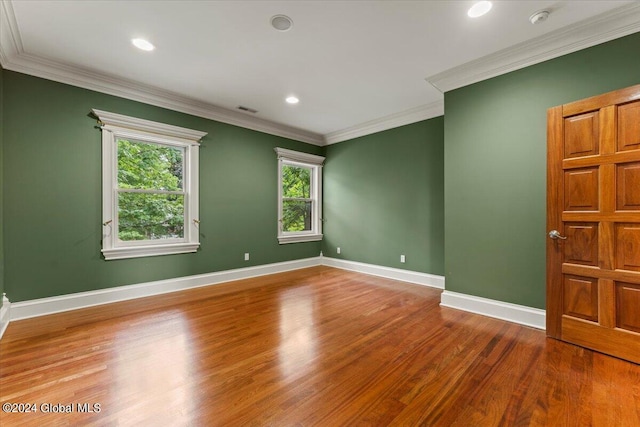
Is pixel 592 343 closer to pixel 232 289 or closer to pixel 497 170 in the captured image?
pixel 497 170

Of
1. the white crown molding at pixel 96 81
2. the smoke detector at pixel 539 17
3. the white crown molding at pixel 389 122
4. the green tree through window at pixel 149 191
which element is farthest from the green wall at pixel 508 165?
the green tree through window at pixel 149 191

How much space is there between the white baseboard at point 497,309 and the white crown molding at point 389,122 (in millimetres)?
2678

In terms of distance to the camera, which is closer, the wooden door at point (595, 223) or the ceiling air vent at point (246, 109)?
the wooden door at point (595, 223)

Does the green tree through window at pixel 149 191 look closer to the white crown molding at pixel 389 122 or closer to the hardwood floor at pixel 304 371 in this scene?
the hardwood floor at pixel 304 371

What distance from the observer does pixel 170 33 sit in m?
2.44

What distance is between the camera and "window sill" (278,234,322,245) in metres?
5.14

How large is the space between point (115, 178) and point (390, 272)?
4.29 m

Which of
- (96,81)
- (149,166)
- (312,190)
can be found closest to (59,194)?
(149,166)

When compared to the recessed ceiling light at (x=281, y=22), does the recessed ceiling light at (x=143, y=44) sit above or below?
above

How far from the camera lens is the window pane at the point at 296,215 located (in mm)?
5336

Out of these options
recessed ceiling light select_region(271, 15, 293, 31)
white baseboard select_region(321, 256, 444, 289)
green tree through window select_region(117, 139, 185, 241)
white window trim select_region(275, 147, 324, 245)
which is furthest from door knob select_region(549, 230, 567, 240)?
green tree through window select_region(117, 139, 185, 241)

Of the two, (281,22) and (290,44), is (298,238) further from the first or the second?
(281,22)

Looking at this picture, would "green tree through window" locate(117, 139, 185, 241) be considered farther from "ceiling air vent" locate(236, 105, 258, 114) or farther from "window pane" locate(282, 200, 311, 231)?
"window pane" locate(282, 200, 311, 231)

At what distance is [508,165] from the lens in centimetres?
281
